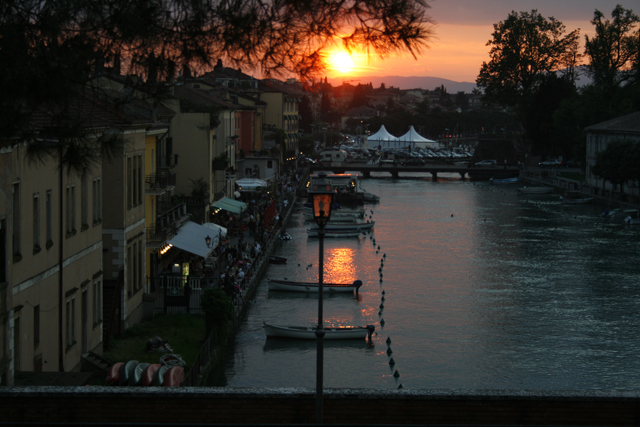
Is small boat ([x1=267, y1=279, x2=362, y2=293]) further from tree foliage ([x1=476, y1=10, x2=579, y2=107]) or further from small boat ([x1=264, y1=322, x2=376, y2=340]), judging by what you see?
tree foliage ([x1=476, y1=10, x2=579, y2=107])

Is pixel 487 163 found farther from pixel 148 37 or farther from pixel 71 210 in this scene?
pixel 148 37

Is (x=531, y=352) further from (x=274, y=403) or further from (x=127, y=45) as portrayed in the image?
(x=127, y=45)

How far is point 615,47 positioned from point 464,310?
64.0m

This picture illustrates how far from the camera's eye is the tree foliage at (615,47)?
82125mm

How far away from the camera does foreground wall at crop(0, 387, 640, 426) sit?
939 cm

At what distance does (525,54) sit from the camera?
316ft

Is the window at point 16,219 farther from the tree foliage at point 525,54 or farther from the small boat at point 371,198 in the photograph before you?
the tree foliage at point 525,54

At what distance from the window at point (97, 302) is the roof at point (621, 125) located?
2226 inches

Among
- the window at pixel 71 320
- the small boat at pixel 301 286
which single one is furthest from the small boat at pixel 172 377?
the small boat at pixel 301 286

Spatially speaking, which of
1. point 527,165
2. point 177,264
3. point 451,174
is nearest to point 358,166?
point 451,174

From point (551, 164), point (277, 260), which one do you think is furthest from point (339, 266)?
point (551, 164)

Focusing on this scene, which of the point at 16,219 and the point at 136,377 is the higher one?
the point at 16,219

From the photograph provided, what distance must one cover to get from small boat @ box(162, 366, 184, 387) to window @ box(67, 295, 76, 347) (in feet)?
6.92

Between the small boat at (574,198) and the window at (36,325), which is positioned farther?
the small boat at (574,198)
